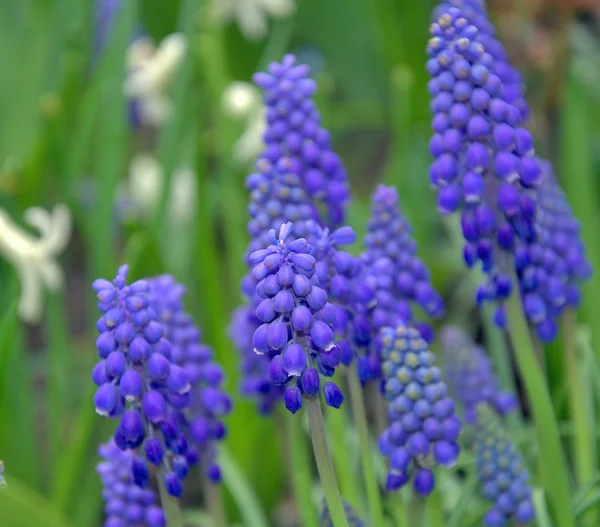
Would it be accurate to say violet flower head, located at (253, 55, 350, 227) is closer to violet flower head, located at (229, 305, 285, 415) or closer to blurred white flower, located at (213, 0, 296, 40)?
violet flower head, located at (229, 305, 285, 415)

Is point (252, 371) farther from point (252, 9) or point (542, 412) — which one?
point (252, 9)

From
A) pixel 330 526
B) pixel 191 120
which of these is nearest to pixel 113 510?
pixel 330 526

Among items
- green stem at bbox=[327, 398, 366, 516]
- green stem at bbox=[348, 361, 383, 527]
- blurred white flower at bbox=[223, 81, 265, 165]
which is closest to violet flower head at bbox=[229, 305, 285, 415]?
green stem at bbox=[327, 398, 366, 516]

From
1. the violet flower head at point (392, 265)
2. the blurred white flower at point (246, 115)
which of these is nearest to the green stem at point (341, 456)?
the violet flower head at point (392, 265)

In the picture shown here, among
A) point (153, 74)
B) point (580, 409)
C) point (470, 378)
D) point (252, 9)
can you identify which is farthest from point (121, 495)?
point (252, 9)

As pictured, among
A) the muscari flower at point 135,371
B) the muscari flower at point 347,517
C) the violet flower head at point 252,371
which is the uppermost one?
the muscari flower at point 135,371

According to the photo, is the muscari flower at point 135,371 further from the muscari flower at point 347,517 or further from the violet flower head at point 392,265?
the violet flower head at point 392,265
